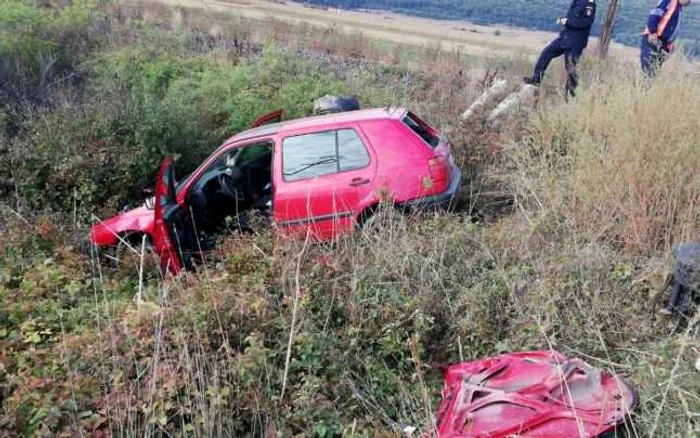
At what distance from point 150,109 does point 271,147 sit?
247cm

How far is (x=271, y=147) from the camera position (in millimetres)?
6723

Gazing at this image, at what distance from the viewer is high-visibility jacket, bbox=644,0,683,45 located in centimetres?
880

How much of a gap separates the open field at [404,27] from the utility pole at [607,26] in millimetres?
6822

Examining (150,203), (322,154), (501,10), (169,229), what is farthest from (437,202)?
(501,10)

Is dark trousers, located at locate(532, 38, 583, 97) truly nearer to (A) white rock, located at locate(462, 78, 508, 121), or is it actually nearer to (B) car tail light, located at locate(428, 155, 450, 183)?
(A) white rock, located at locate(462, 78, 508, 121)

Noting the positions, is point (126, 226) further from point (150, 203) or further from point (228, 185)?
point (228, 185)

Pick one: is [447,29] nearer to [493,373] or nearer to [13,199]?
[13,199]

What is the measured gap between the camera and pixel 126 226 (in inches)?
244

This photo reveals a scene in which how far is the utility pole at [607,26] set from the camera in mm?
12492

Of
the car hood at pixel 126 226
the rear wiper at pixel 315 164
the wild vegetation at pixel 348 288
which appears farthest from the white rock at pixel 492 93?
the car hood at pixel 126 226

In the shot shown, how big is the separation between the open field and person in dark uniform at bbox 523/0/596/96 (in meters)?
9.98

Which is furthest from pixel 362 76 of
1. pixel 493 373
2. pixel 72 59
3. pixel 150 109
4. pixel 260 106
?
pixel 493 373

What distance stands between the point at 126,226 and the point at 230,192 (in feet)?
3.92

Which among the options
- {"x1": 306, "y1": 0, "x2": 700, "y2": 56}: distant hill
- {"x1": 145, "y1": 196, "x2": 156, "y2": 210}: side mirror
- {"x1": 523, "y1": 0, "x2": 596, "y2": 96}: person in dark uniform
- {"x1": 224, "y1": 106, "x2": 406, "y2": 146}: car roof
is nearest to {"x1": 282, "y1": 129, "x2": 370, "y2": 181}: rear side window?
{"x1": 224, "y1": 106, "x2": 406, "y2": 146}: car roof
